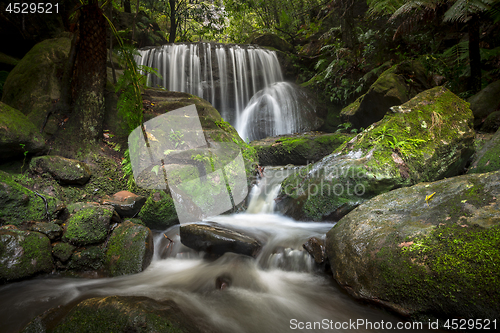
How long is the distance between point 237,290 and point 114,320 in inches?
59.2

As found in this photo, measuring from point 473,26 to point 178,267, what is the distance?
8492mm

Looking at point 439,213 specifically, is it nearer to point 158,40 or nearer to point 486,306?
point 486,306

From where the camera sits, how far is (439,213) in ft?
8.16

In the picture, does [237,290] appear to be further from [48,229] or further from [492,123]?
[492,123]

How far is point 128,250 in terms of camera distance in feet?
11.1

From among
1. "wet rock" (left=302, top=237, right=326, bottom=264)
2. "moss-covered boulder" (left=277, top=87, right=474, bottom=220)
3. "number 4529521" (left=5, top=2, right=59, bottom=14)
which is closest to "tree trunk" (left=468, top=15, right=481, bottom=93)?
"moss-covered boulder" (left=277, top=87, right=474, bottom=220)

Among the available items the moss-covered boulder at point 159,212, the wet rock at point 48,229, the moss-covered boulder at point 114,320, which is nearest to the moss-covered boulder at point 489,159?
the moss-covered boulder at point 114,320

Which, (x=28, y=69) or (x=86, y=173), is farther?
(x=28, y=69)

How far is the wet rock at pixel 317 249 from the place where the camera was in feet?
10.3

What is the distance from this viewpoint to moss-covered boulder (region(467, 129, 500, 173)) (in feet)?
12.2

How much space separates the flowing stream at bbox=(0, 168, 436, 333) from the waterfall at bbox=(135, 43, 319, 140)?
6.67 m

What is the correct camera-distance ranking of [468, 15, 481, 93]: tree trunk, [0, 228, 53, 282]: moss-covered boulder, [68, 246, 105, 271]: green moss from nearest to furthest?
1. [0, 228, 53, 282]: moss-covered boulder
2. [68, 246, 105, 271]: green moss
3. [468, 15, 481, 93]: tree trunk

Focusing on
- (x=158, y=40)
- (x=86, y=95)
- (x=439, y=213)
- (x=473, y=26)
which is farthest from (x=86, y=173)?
(x=158, y=40)

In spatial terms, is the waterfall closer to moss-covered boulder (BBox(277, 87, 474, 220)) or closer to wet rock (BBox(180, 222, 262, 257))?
moss-covered boulder (BBox(277, 87, 474, 220))
